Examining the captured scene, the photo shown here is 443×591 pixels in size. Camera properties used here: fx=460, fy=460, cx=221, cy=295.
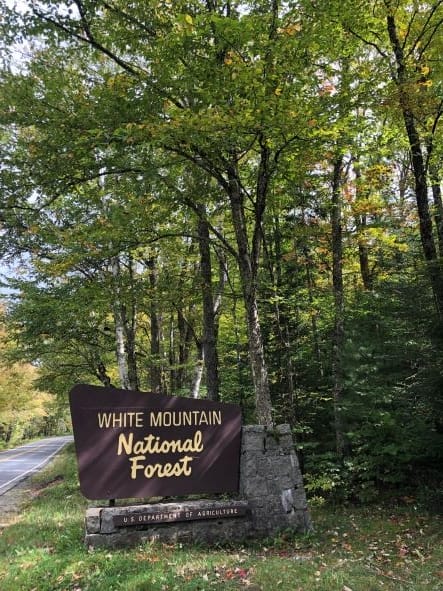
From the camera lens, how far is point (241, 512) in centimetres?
657

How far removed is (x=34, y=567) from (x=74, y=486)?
829 cm

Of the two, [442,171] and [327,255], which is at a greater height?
[442,171]

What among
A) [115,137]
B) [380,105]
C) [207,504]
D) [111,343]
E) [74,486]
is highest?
[380,105]

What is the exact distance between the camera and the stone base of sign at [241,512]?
6.06m

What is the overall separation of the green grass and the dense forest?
1.62 meters

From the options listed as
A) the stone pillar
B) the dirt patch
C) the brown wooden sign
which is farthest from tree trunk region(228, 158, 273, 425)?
the dirt patch

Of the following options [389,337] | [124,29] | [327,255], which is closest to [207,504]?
[389,337]

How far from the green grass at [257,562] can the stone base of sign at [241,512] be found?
0.21 meters

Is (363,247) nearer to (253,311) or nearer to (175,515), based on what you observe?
(253,311)

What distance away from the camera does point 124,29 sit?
812cm

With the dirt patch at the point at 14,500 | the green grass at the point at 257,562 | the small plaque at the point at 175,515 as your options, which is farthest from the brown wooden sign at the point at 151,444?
the dirt patch at the point at 14,500

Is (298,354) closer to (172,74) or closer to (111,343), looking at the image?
(172,74)

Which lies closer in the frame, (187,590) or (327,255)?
(187,590)

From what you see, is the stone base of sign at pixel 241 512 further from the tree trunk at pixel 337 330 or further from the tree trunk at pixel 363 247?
the tree trunk at pixel 363 247
